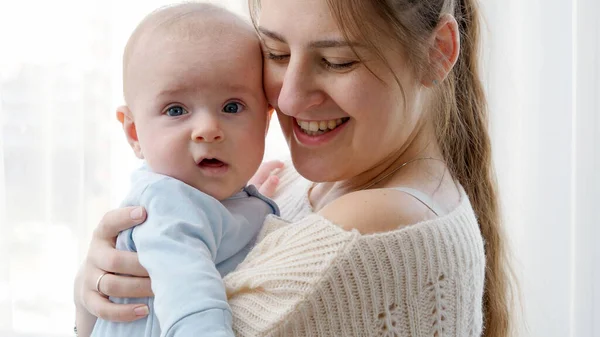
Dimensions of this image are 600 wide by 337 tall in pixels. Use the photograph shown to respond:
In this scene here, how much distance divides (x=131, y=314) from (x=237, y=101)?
1.39 feet

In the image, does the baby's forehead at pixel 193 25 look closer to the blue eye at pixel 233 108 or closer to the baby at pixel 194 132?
the baby at pixel 194 132

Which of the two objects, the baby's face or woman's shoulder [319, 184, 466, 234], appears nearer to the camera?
woman's shoulder [319, 184, 466, 234]

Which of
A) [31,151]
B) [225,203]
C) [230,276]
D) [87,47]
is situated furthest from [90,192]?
[230,276]

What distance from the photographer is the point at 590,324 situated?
2.77m

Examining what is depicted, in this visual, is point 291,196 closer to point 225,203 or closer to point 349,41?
point 225,203

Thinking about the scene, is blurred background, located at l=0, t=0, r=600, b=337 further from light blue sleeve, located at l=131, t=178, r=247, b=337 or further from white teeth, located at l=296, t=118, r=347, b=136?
light blue sleeve, located at l=131, t=178, r=247, b=337

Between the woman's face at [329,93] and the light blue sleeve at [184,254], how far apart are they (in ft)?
0.70

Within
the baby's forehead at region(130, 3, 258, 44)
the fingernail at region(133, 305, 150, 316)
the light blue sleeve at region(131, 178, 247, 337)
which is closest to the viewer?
the light blue sleeve at region(131, 178, 247, 337)

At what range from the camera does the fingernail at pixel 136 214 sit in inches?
54.2

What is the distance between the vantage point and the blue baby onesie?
120 cm

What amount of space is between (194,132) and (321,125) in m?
0.25

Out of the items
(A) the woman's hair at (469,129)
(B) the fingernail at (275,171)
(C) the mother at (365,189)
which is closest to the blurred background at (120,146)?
(B) the fingernail at (275,171)

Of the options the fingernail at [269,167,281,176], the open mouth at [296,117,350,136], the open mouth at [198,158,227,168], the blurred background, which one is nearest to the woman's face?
the open mouth at [296,117,350,136]

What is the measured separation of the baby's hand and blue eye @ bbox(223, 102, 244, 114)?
372 mm
